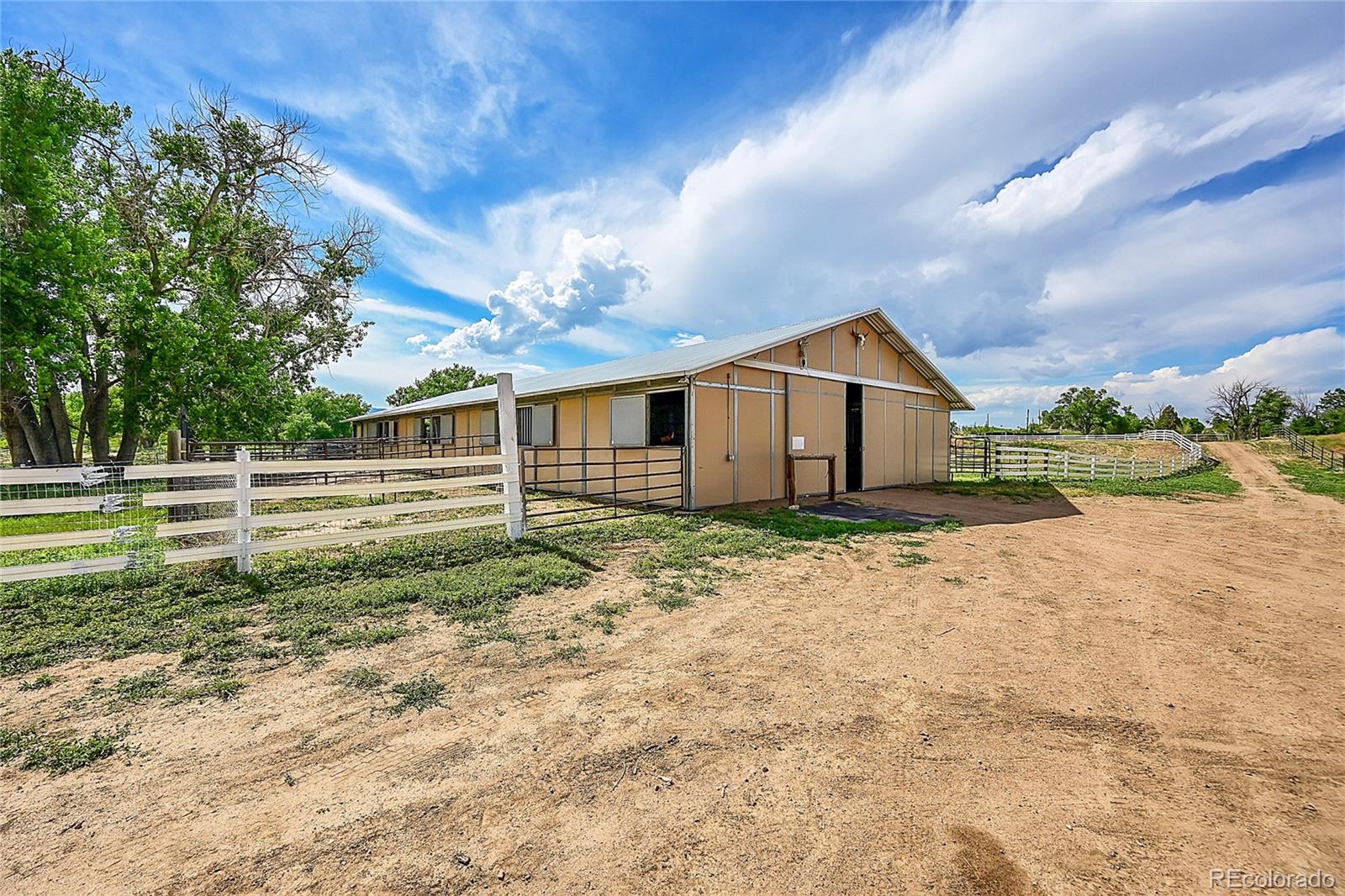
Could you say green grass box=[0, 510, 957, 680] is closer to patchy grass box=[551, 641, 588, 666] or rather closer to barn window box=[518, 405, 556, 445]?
patchy grass box=[551, 641, 588, 666]

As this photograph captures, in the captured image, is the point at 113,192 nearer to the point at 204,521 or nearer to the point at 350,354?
the point at 350,354

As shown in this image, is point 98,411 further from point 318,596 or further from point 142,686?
point 142,686

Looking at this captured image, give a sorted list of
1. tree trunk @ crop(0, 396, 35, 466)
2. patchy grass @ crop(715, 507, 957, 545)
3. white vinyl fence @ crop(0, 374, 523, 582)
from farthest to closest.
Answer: tree trunk @ crop(0, 396, 35, 466) < patchy grass @ crop(715, 507, 957, 545) < white vinyl fence @ crop(0, 374, 523, 582)

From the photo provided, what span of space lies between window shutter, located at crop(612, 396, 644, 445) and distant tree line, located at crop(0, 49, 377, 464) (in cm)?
1089

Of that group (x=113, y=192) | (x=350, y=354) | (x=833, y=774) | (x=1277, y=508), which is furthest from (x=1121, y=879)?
(x=350, y=354)

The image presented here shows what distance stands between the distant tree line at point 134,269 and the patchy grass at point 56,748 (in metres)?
12.7

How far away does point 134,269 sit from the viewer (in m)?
12.5

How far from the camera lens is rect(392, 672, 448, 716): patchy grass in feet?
9.73

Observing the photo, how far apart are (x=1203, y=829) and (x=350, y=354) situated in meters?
28.0

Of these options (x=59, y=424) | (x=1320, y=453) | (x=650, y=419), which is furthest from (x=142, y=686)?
(x=1320, y=453)

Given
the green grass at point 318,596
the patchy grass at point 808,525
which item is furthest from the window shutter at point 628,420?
the green grass at point 318,596

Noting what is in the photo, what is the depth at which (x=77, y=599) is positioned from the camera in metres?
4.50

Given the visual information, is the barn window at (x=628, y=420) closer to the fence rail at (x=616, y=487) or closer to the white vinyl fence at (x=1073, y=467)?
the fence rail at (x=616, y=487)

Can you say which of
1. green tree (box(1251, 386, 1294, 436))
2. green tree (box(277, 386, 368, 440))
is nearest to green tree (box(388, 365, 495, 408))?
green tree (box(277, 386, 368, 440))
